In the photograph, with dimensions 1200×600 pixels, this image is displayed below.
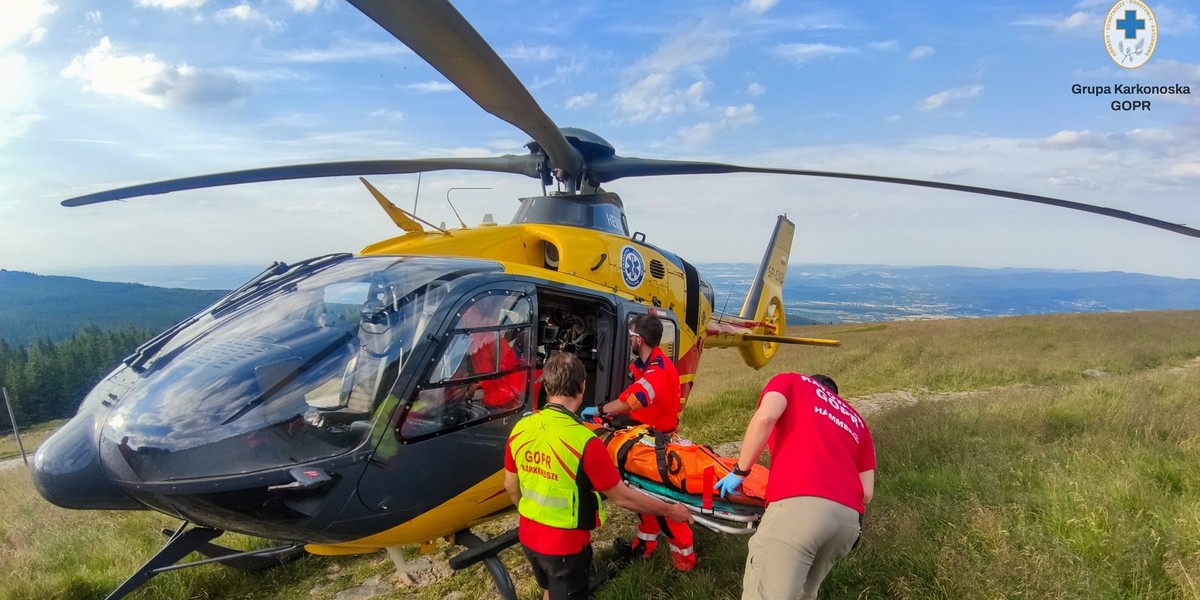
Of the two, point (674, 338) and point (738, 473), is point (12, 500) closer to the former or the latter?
point (674, 338)

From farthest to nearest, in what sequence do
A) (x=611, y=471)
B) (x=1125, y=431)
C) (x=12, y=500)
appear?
(x=12, y=500) < (x=1125, y=431) < (x=611, y=471)

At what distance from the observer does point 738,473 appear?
3150 mm

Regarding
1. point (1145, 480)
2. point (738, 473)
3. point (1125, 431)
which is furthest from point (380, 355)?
point (1125, 431)

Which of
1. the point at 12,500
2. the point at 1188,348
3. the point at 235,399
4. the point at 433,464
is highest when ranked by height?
the point at 235,399

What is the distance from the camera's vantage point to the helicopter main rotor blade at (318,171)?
210 inches

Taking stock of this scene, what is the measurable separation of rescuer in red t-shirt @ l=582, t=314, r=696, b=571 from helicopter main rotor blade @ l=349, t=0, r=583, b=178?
1.74 m

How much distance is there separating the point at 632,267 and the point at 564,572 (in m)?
3.57

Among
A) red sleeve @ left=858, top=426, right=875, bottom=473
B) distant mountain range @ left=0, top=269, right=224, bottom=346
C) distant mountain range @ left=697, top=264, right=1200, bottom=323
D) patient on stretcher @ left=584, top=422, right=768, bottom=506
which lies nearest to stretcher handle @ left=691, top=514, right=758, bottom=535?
patient on stretcher @ left=584, top=422, right=768, bottom=506

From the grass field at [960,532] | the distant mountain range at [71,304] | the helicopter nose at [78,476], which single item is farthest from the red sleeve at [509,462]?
the distant mountain range at [71,304]

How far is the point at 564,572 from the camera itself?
293 cm

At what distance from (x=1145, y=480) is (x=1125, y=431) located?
1.84m

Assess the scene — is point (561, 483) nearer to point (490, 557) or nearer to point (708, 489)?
point (708, 489)

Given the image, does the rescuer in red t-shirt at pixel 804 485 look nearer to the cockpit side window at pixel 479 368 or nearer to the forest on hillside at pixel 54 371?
the cockpit side window at pixel 479 368

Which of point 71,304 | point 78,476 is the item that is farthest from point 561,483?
point 71,304
